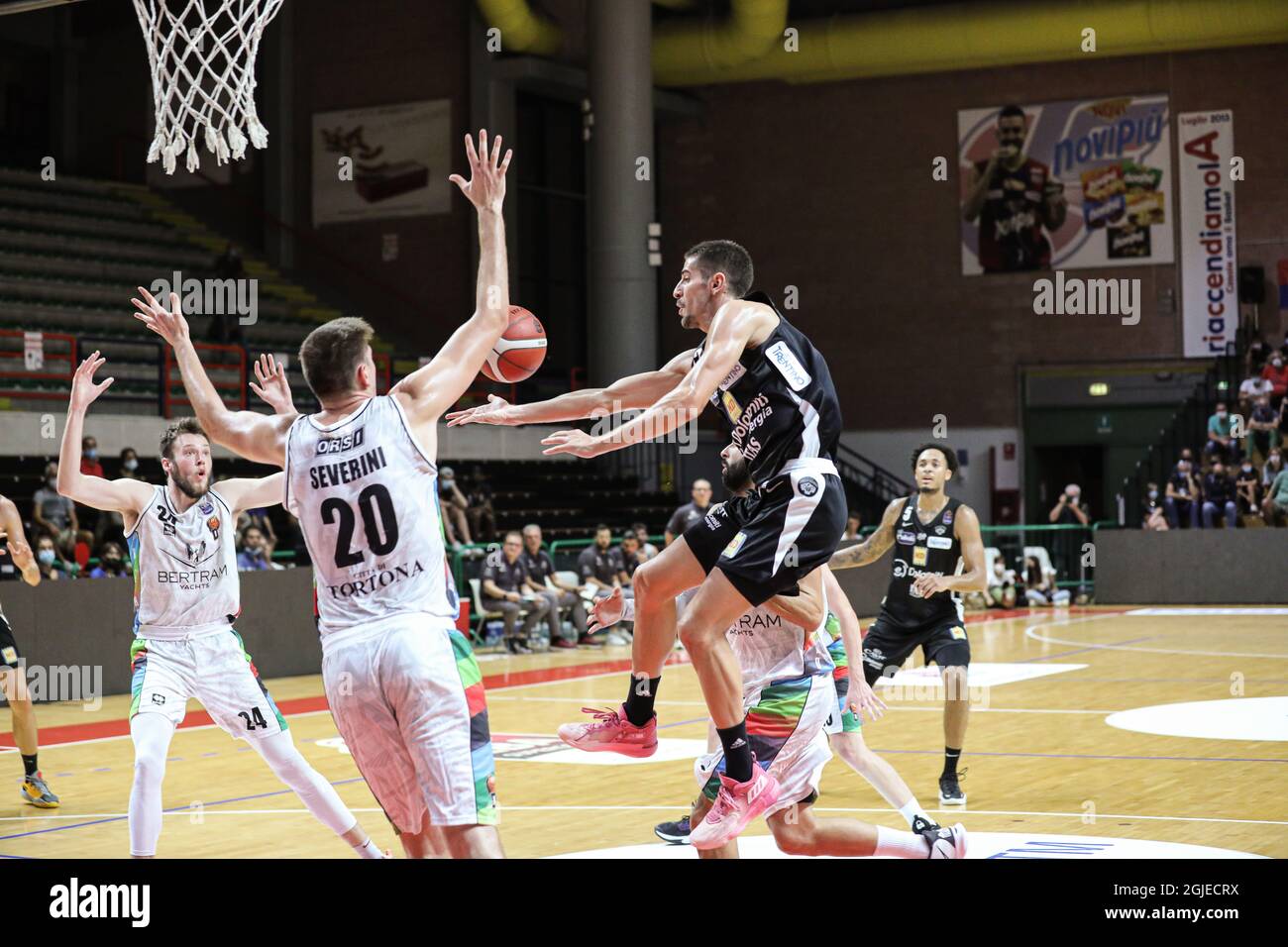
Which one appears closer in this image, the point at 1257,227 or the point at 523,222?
the point at 1257,227

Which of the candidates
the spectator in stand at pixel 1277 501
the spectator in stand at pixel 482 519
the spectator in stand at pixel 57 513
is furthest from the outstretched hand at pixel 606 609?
the spectator in stand at pixel 1277 501

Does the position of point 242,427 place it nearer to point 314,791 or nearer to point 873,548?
point 314,791

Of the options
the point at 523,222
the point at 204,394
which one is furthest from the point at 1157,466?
the point at 204,394

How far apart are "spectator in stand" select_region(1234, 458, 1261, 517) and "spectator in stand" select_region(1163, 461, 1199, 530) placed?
63 centimetres

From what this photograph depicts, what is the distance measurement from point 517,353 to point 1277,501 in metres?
19.2

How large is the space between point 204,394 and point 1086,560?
813 inches

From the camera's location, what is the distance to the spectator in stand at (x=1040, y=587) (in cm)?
2342

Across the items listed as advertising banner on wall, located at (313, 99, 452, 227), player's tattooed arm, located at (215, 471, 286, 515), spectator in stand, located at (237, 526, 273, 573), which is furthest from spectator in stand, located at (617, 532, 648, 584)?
player's tattooed arm, located at (215, 471, 286, 515)

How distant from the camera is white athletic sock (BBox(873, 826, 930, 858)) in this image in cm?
575

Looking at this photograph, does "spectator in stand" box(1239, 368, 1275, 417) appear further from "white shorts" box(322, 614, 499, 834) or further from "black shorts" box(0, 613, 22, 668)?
"white shorts" box(322, 614, 499, 834)

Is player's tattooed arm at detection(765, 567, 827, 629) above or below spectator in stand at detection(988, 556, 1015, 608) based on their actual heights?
above
